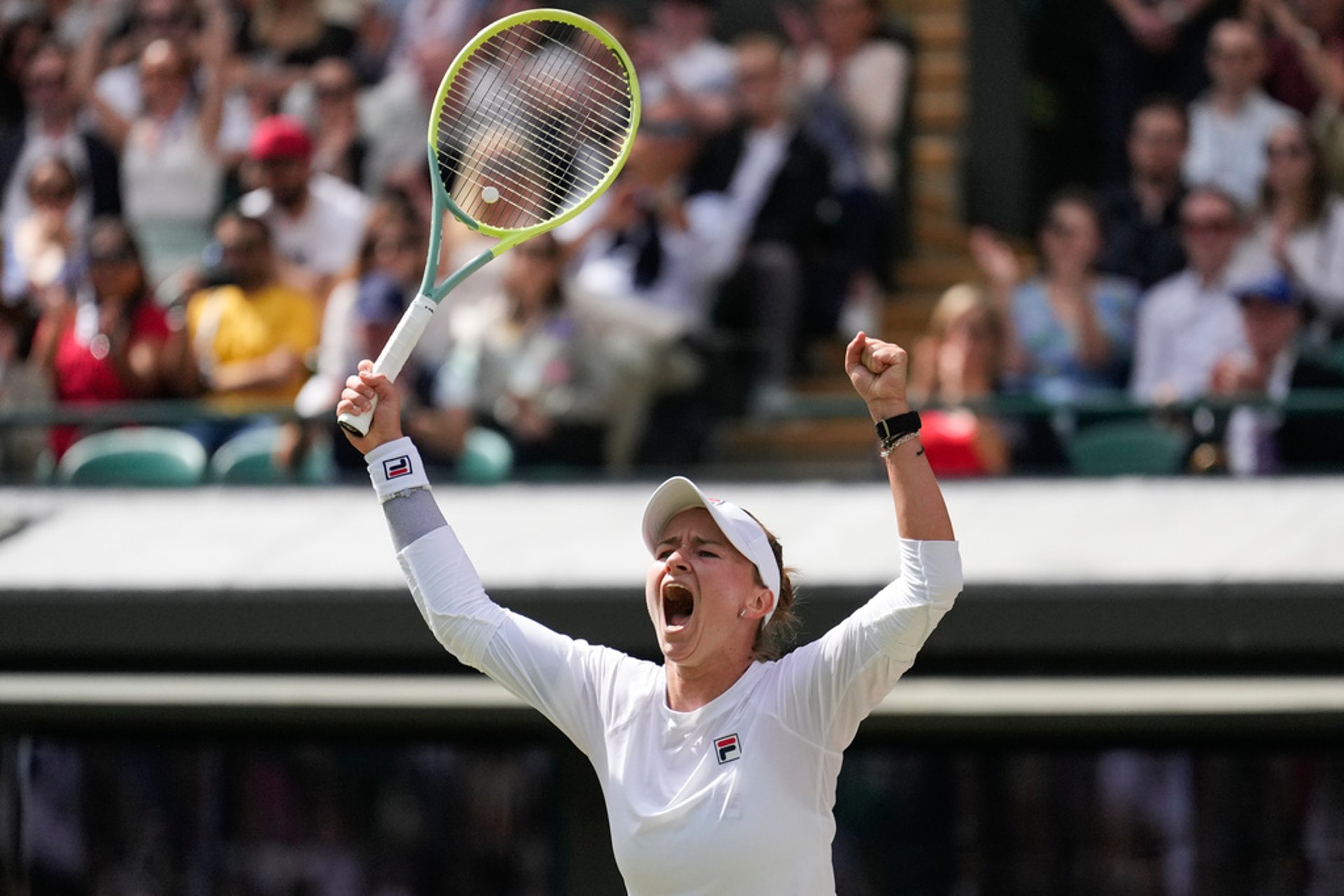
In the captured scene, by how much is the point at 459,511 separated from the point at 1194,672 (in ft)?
7.66

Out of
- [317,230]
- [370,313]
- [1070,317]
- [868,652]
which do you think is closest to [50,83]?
[317,230]

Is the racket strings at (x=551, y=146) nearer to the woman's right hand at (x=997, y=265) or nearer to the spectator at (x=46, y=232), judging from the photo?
the woman's right hand at (x=997, y=265)

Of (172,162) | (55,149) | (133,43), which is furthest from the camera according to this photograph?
(133,43)

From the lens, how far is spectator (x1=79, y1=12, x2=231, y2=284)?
8.52 meters

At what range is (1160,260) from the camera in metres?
6.83

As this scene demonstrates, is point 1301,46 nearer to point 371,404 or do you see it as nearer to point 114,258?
point 114,258

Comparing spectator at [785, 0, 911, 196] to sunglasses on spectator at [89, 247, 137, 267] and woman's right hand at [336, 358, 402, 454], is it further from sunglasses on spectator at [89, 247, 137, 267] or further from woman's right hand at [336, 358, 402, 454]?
woman's right hand at [336, 358, 402, 454]

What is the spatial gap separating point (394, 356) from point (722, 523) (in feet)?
1.95

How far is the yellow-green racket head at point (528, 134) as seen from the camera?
3.48 meters

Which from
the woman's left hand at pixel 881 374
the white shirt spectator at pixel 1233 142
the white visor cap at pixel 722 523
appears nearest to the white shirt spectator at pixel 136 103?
the white shirt spectator at pixel 1233 142

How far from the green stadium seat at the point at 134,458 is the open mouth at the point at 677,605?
4047 millimetres

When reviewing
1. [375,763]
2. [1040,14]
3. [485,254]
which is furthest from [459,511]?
[1040,14]

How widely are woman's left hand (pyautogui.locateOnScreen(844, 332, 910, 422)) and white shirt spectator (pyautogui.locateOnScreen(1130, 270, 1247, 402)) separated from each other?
141 inches

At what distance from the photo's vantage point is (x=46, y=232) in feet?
27.8
